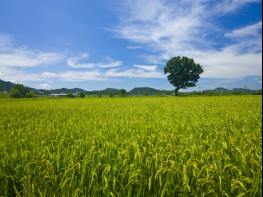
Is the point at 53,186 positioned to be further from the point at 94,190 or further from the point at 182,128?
the point at 182,128

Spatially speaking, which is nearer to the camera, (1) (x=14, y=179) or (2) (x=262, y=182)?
(2) (x=262, y=182)

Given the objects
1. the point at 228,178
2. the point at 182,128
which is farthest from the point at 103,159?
the point at 182,128

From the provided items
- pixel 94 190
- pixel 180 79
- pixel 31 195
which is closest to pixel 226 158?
pixel 94 190

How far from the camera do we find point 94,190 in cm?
376

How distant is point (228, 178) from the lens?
4.20 m

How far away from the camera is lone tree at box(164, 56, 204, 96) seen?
99250 millimetres

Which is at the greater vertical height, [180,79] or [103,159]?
[180,79]

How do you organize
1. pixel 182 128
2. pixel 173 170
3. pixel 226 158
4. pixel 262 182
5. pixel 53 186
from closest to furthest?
pixel 262 182 < pixel 53 186 < pixel 173 170 < pixel 226 158 < pixel 182 128

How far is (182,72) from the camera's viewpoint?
100438 millimetres

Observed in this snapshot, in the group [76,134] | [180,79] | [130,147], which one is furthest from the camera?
[180,79]

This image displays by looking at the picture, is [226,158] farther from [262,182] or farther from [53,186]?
[53,186]

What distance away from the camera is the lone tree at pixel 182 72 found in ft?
326

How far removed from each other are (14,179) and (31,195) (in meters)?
0.92

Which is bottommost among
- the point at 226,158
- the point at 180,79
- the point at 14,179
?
the point at 14,179
